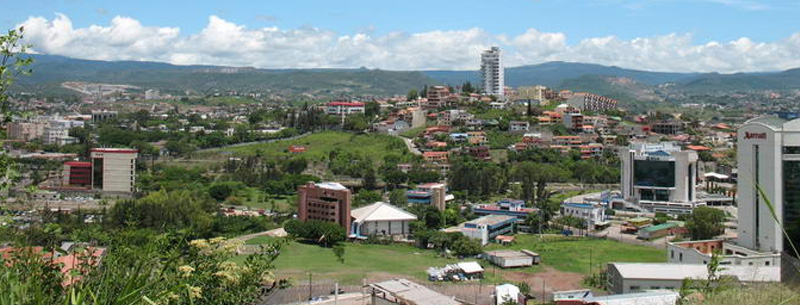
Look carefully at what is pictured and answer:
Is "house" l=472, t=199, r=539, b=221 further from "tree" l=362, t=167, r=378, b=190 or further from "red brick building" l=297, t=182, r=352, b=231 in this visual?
"tree" l=362, t=167, r=378, b=190

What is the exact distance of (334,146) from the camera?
33.2 m

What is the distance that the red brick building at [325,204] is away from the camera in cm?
1841

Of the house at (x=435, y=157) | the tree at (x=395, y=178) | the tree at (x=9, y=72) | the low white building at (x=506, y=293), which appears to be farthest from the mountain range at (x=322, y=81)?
the tree at (x=9, y=72)

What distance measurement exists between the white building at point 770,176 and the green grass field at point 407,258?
221 cm

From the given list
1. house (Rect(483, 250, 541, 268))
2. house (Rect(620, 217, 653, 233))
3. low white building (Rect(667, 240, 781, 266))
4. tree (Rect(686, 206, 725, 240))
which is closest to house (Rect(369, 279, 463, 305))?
house (Rect(483, 250, 541, 268))

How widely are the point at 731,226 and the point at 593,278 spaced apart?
8.39 meters

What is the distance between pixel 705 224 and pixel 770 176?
164 inches

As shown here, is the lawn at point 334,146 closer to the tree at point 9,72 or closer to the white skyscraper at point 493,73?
the white skyscraper at point 493,73

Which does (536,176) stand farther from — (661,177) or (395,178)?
(395,178)

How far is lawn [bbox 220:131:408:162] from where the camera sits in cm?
3142

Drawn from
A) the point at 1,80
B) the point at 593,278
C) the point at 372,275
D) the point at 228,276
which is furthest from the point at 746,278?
the point at 1,80

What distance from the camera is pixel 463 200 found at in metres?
24.0

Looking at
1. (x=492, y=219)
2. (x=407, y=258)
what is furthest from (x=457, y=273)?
(x=492, y=219)

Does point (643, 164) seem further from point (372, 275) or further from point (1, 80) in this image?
point (1, 80)
